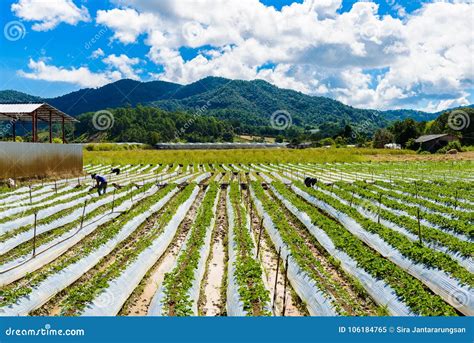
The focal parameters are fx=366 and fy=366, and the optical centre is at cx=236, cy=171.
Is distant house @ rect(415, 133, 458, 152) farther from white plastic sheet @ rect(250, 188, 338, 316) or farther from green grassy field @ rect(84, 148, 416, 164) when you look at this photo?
white plastic sheet @ rect(250, 188, 338, 316)

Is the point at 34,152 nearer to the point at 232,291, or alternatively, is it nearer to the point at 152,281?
the point at 152,281

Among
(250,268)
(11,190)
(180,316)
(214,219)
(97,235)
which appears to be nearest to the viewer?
(180,316)

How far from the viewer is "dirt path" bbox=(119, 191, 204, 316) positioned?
269 inches

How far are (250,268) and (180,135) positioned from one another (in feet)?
289

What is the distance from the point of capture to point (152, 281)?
316 inches

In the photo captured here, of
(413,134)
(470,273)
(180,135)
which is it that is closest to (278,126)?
(180,135)

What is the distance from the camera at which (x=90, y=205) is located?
1439 cm

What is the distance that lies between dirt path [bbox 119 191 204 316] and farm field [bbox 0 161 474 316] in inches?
1.1

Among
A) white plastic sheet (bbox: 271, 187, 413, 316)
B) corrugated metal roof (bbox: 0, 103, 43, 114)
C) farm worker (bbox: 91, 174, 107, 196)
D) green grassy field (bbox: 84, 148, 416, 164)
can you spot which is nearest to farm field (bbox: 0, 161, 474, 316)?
white plastic sheet (bbox: 271, 187, 413, 316)

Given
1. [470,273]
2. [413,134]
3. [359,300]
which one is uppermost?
[413,134]

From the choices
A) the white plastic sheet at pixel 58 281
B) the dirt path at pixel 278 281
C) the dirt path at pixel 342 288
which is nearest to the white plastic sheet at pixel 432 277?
the dirt path at pixel 342 288

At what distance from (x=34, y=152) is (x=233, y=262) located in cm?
1821

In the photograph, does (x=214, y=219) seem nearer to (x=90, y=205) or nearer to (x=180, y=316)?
(x=90, y=205)

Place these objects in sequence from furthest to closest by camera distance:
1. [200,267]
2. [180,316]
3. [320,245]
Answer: [320,245] → [200,267] → [180,316]
